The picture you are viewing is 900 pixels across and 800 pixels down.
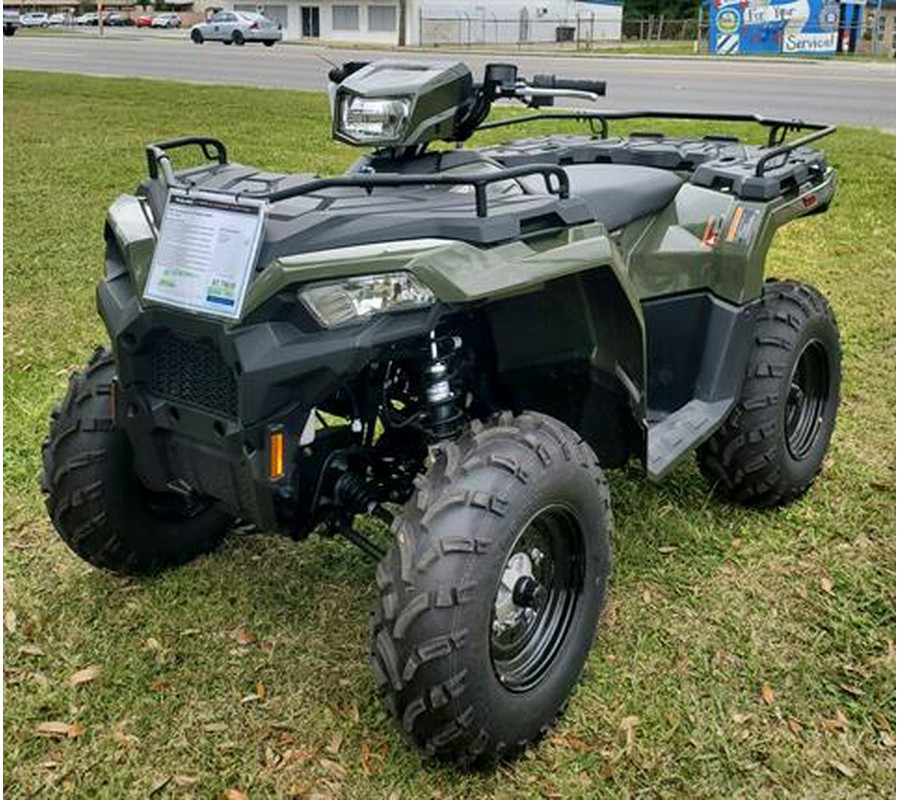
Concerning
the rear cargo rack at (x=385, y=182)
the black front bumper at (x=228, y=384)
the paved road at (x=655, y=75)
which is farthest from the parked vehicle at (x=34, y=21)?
the black front bumper at (x=228, y=384)

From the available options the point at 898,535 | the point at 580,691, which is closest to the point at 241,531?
the point at 580,691

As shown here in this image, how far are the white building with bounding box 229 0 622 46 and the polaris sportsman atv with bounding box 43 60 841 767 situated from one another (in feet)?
159

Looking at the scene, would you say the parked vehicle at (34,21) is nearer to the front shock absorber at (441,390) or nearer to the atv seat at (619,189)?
the atv seat at (619,189)

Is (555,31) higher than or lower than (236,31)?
higher

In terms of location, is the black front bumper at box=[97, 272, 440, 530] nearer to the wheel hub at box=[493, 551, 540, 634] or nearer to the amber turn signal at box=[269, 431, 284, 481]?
the amber turn signal at box=[269, 431, 284, 481]

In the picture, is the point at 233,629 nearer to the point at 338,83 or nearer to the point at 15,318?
the point at 338,83

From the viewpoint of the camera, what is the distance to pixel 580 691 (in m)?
3.03

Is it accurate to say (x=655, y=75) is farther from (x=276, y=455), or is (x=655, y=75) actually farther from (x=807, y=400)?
(x=276, y=455)

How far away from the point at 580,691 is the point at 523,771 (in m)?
0.37

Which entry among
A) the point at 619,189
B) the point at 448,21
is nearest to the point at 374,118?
the point at 619,189

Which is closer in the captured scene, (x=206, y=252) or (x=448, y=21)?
(x=206, y=252)

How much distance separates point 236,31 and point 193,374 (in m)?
43.1

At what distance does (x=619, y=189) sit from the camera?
10.8 ft

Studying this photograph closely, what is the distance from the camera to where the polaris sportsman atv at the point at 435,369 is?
2.42m
